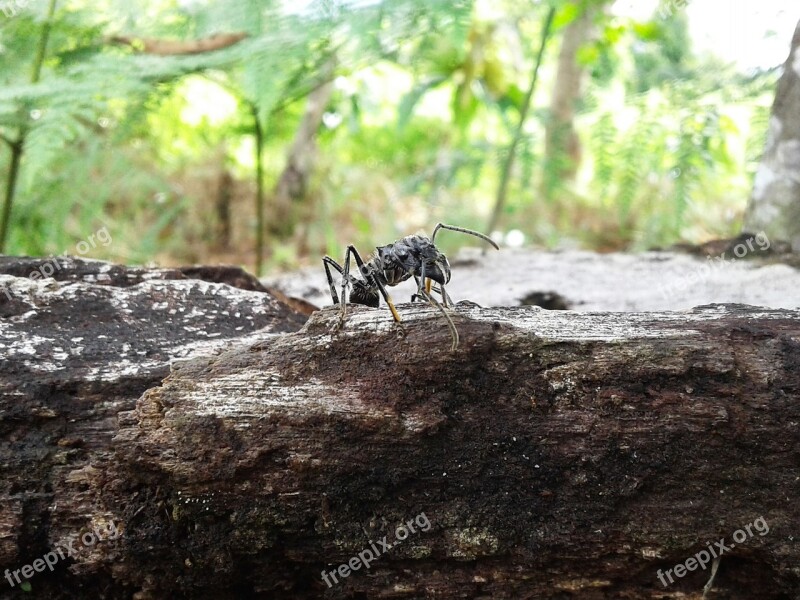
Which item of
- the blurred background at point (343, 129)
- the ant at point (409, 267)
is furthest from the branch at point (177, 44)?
the ant at point (409, 267)

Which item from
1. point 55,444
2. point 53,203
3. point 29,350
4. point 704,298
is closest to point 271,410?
point 55,444

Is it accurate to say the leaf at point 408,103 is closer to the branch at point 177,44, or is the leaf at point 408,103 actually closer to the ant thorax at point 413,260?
the branch at point 177,44

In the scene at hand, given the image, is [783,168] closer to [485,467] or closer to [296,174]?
[485,467]

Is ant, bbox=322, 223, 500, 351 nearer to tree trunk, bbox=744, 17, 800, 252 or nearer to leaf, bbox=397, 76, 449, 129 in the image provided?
tree trunk, bbox=744, 17, 800, 252

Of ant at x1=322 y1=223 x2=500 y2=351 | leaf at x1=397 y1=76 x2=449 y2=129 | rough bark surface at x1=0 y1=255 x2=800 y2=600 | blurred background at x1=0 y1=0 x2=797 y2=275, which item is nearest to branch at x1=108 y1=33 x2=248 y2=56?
blurred background at x1=0 y1=0 x2=797 y2=275

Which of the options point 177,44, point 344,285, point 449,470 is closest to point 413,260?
point 344,285

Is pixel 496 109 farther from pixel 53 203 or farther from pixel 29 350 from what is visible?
pixel 29 350
